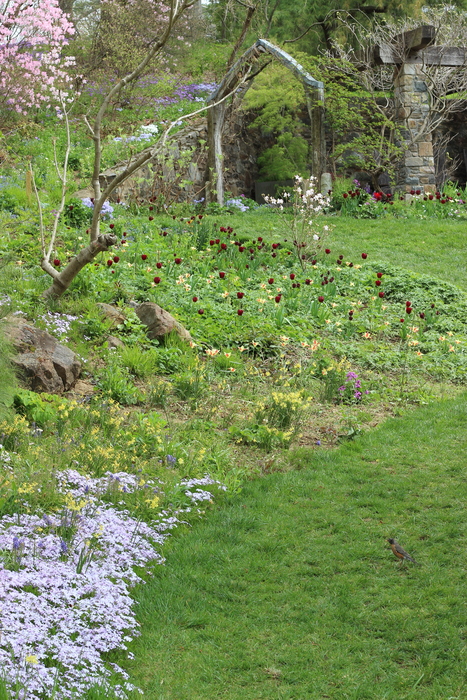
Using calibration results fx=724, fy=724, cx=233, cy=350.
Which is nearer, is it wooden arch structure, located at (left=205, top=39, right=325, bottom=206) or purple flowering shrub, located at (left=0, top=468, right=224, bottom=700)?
purple flowering shrub, located at (left=0, top=468, right=224, bottom=700)

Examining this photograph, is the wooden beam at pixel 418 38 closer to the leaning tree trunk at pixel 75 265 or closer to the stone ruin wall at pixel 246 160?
the stone ruin wall at pixel 246 160

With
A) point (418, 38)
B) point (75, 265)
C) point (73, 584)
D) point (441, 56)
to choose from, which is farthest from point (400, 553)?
point (441, 56)

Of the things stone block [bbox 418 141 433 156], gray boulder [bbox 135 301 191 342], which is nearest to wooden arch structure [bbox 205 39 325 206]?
stone block [bbox 418 141 433 156]

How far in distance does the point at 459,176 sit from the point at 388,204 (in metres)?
5.26

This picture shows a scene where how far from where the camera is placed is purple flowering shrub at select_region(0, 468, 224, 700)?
2.73 meters

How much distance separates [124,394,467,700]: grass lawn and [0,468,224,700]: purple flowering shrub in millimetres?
173

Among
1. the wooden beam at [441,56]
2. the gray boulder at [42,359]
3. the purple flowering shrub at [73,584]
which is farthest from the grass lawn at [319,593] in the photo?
the wooden beam at [441,56]

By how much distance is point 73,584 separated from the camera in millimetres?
3311

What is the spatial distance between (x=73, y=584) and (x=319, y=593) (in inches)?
49.7

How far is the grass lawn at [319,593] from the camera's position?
3082mm

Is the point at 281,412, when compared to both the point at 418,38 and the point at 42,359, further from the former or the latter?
the point at 418,38

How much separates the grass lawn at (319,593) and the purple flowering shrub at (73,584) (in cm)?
17

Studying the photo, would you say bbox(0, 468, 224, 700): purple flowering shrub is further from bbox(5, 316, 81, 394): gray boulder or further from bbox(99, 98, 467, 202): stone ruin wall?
bbox(99, 98, 467, 202): stone ruin wall

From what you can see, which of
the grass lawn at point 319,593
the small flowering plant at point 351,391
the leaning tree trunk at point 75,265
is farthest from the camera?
the small flowering plant at point 351,391
